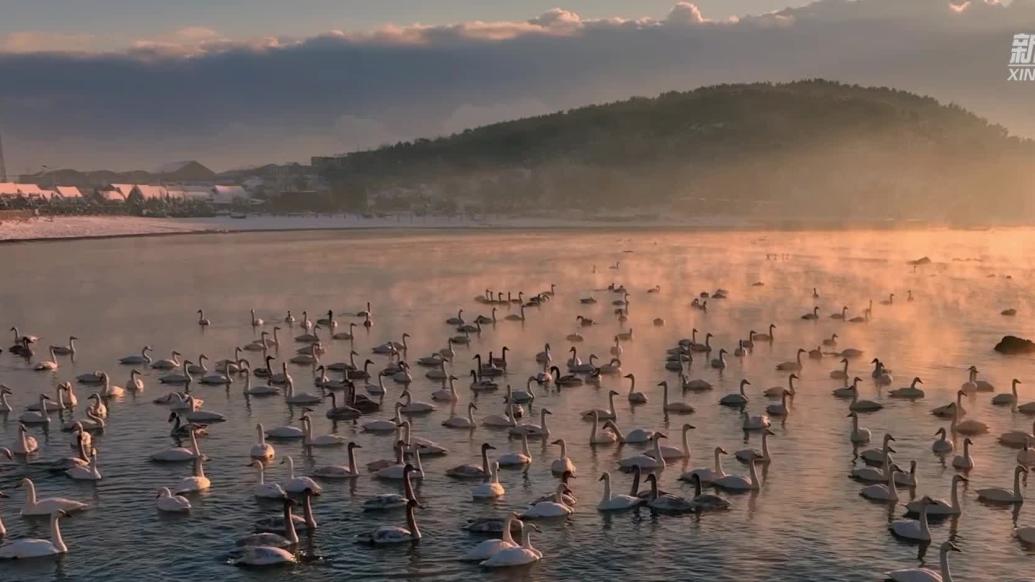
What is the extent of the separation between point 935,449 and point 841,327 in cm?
2781

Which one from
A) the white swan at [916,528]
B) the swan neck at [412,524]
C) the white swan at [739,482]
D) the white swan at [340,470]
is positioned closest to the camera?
the white swan at [916,528]

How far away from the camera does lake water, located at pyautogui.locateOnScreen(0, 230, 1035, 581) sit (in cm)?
2183

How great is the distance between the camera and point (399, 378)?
4016 centimetres

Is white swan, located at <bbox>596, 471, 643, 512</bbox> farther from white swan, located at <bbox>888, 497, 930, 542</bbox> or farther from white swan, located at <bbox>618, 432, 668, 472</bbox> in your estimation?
white swan, located at <bbox>888, 497, 930, 542</bbox>

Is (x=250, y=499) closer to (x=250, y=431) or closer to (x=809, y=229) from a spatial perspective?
(x=250, y=431)

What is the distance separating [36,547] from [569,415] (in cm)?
1753

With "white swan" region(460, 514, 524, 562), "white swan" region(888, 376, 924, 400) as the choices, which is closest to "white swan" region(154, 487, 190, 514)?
"white swan" region(460, 514, 524, 562)

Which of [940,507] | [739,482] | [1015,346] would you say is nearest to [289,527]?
[739,482]

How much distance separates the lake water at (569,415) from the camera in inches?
859

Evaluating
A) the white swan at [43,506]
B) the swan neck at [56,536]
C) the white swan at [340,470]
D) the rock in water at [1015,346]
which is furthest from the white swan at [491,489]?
the rock in water at [1015,346]

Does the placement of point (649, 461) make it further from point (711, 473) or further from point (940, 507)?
point (940, 507)

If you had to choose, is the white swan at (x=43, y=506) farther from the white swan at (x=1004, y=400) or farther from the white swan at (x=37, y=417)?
the white swan at (x=1004, y=400)

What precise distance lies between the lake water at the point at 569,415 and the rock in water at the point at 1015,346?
2.46 feet

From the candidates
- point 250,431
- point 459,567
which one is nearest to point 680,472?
point 459,567
